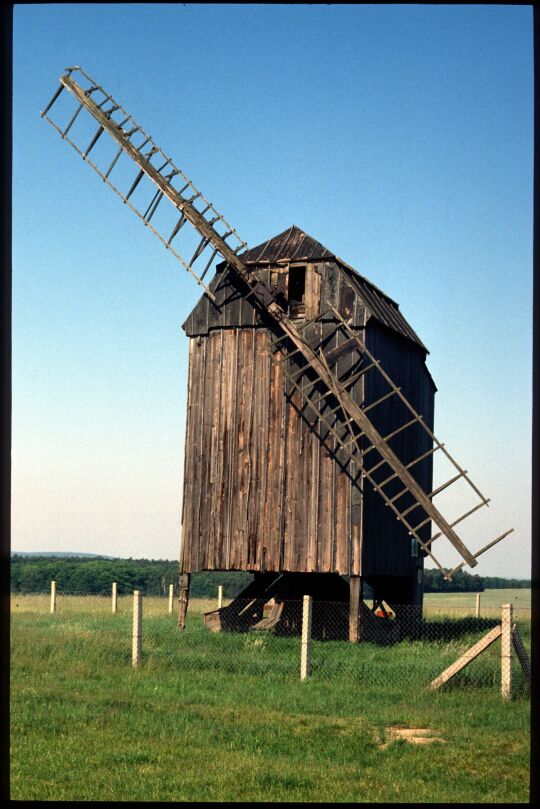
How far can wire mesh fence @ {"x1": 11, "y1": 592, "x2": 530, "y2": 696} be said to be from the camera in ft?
54.1

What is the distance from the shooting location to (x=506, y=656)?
14.9 metres

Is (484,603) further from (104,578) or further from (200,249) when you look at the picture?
(200,249)

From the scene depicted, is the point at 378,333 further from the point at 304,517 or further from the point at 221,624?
the point at 221,624

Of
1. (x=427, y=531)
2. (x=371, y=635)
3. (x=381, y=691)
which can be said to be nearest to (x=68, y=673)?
(x=381, y=691)

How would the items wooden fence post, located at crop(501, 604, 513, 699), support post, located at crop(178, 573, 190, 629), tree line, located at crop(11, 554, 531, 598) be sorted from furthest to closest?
tree line, located at crop(11, 554, 531, 598)
support post, located at crop(178, 573, 190, 629)
wooden fence post, located at crop(501, 604, 513, 699)

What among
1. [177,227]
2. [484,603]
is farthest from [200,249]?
[484,603]

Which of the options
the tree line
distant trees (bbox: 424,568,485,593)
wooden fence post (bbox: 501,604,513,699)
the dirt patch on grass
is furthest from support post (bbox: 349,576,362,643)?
distant trees (bbox: 424,568,485,593)

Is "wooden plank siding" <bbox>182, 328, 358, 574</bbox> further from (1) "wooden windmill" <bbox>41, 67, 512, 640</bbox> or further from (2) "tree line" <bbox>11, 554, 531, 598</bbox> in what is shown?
(2) "tree line" <bbox>11, 554, 531, 598</bbox>

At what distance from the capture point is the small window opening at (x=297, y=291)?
2380 cm

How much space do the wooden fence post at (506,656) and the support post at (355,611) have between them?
750 cm

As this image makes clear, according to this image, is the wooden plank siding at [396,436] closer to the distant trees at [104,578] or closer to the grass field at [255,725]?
the grass field at [255,725]

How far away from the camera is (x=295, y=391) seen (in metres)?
23.3

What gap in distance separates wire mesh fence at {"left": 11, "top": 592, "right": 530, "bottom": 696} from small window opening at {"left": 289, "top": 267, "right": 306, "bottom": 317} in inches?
265

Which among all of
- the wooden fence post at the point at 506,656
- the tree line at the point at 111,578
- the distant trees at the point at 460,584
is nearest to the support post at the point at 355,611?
the wooden fence post at the point at 506,656
